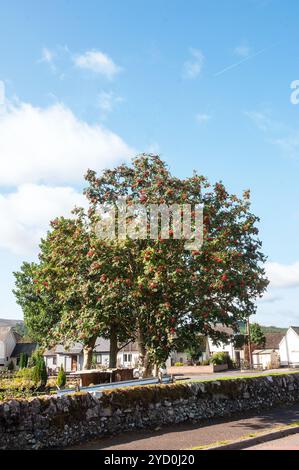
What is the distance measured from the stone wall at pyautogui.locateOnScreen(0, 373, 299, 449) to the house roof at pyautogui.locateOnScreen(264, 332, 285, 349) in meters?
63.7

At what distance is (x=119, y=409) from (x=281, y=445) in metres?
4.73

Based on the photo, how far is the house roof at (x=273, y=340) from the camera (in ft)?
257

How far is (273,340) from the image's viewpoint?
80.1 meters

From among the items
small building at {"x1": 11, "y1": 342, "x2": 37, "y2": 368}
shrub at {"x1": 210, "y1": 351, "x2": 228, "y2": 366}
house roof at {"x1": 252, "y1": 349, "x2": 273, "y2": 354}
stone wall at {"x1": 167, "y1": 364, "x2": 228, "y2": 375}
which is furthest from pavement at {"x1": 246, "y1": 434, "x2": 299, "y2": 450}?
small building at {"x1": 11, "y1": 342, "x2": 37, "y2": 368}

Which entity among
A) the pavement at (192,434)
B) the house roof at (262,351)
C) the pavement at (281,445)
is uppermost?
the house roof at (262,351)

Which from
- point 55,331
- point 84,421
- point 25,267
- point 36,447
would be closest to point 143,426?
point 84,421

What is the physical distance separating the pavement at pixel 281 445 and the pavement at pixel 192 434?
2.65 feet

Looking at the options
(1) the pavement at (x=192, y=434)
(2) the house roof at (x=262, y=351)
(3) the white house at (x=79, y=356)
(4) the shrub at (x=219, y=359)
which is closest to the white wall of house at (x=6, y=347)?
(3) the white house at (x=79, y=356)

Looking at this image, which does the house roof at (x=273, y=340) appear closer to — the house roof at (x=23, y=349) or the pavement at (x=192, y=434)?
the house roof at (x=23, y=349)

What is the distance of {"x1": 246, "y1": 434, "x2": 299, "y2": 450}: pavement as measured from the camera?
11.4 m

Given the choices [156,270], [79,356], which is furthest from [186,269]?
[79,356]

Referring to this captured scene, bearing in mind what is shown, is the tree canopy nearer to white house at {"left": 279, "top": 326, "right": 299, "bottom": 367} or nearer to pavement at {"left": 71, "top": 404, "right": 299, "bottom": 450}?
pavement at {"left": 71, "top": 404, "right": 299, "bottom": 450}

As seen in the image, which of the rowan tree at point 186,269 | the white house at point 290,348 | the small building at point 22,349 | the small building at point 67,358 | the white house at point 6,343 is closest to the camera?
the rowan tree at point 186,269

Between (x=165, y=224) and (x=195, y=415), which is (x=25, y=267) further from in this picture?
(x=195, y=415)
